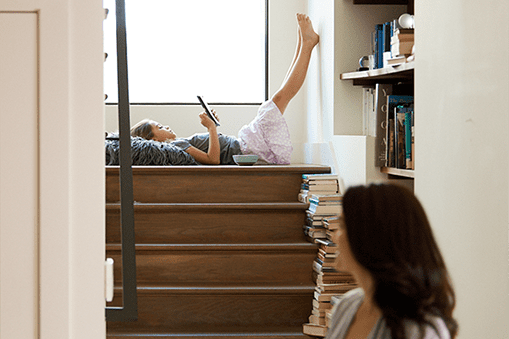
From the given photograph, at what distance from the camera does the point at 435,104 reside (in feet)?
7.02

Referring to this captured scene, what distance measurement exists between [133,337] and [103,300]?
1.63 metres

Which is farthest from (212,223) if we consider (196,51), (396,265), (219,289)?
(396,265)

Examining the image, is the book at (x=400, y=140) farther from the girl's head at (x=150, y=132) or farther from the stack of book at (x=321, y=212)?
the girl's head at (x=150, y=132)

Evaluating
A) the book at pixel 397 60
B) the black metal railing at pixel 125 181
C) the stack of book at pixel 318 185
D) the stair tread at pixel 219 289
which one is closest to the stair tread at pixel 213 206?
the stack of book at pixel 318 185

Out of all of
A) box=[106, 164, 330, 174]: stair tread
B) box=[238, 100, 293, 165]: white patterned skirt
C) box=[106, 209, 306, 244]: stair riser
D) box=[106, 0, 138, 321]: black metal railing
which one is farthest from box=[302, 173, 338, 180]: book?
box=[106, 0, 138, 321]: black metal railing

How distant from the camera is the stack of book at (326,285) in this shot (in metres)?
2.91

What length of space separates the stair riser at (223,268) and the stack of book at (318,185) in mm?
410

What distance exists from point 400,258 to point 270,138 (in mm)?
3390

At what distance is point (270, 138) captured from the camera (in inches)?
169

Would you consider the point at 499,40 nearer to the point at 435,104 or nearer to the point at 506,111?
the point at 506,111

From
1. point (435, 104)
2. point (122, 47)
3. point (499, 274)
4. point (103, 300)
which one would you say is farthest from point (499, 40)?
point (103, 300)

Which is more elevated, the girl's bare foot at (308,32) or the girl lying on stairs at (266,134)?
the girl's bare foot at (308,32)

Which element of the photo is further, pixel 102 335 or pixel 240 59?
pixel 240 59

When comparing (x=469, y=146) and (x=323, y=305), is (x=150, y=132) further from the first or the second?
(x=469, y=146)
